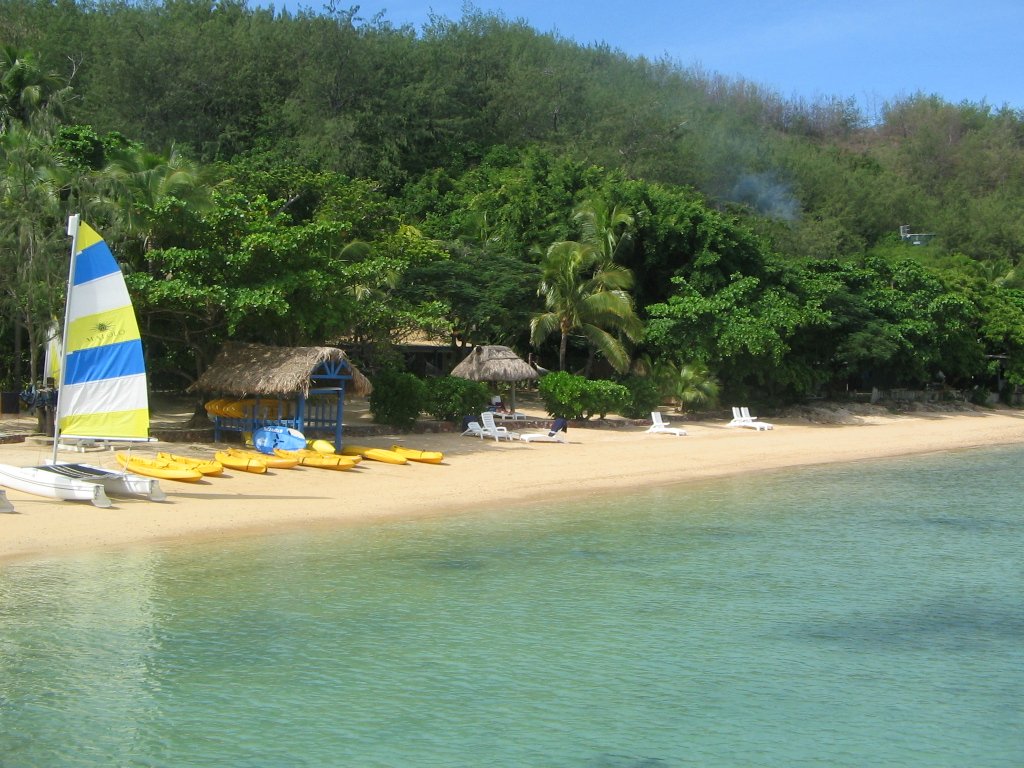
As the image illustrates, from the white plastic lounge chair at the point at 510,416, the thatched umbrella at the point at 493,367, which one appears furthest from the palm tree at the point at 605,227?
the white plastic lounge chair at the point at 510,416

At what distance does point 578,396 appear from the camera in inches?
1030

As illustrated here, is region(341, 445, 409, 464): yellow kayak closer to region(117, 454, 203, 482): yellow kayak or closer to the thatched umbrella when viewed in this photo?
A: region(117, 454, 203, 482): yellow kayak

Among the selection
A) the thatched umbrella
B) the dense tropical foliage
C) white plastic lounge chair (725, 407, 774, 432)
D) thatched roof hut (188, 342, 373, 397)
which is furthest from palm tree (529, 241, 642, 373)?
thatched roof hut (188, 342, 373, 397)

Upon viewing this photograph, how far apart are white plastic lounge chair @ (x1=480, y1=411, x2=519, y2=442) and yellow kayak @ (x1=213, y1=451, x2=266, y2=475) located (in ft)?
22.0

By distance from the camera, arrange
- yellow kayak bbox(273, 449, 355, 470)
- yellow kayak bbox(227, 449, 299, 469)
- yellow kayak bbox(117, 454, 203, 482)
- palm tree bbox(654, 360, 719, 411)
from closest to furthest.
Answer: yellow kayak bbox(117, 454, 203, 482) < yellow kayak bbox(227, 449, 299, 469) < yellow kayak bbox(273, 449, 355, 470) < palm tree bbox(654, 360, 719, 411)

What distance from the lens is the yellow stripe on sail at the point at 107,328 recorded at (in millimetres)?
14398

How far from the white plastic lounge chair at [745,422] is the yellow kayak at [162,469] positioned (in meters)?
16.5

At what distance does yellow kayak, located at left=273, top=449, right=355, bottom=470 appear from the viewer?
719 inches

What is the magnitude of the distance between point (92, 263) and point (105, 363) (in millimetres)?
1355

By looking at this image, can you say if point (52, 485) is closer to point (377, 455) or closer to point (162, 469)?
point (162, 469)

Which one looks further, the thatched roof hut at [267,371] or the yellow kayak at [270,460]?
the thatched roof hut at [267,371]

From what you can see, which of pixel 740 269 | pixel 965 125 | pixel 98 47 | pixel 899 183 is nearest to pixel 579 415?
pixel 740 269

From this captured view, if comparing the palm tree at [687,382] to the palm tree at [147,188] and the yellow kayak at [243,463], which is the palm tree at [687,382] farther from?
the yellow kayak at [243,463]

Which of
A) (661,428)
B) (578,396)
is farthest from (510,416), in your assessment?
(661,428)
